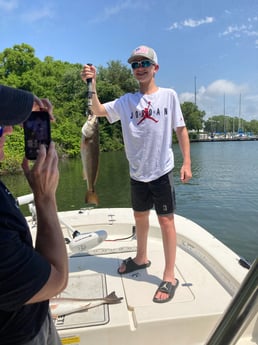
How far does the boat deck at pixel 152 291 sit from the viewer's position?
232 centimetres

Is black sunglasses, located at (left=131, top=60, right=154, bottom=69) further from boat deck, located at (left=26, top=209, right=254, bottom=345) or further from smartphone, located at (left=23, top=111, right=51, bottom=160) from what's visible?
boat deck, located at (left=26, top=209, right=254, bottom=345)

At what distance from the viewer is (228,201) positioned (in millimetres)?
12531

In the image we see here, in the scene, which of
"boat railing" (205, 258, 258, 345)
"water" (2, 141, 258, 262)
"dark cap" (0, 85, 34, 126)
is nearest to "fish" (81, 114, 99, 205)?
"dark cap" (0, 85, 34, 126)

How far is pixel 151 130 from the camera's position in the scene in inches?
114

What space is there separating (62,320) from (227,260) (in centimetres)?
154

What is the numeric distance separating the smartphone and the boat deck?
1.48m

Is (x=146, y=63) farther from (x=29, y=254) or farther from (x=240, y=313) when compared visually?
(x=240, y=313)

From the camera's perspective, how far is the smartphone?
4.57 feet

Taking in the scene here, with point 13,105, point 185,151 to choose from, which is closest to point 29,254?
point 13,105

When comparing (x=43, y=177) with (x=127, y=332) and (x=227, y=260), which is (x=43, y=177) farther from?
(x=227, y=260)

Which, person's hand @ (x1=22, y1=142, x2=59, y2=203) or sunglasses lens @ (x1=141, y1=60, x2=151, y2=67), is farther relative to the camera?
sunglasses lens @ (x1=141, y1=60, x2=151, y2=67)

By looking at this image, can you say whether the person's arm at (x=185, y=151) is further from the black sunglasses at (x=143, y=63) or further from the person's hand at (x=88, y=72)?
the person's hand at (x=88, y=72)

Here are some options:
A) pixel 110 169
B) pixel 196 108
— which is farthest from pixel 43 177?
pixel 196 108

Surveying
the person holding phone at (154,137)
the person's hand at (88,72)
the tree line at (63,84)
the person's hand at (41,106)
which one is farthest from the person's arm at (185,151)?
the tree line at (63,84)
